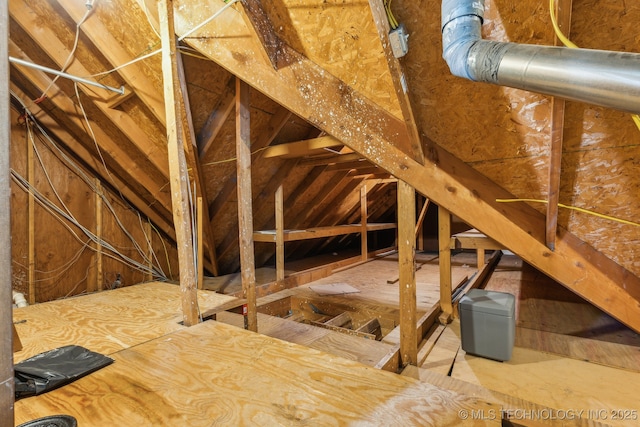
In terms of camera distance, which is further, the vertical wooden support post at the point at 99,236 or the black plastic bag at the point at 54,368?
the vertical wooden support post at the point at 99,236

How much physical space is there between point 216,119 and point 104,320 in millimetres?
1653

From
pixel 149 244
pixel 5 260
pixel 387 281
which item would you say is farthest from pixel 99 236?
pixel 387 281

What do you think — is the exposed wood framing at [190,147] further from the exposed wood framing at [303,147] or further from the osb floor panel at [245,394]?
the osb floor panel at [245,394]

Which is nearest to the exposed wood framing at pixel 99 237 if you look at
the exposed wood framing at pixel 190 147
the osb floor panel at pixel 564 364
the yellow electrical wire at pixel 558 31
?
the exposed wood framing at pixel 190 147

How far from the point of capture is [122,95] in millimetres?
2246

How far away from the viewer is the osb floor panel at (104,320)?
132cm

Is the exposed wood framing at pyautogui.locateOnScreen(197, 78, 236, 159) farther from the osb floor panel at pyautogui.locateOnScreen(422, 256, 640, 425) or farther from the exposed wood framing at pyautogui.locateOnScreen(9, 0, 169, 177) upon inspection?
the osb floor panel at pyautogui.locateOnScreen(422, 256, 640, 425)

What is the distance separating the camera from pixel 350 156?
3.08 metres

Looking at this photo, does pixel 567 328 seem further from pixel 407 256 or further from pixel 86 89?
pixel 86 89

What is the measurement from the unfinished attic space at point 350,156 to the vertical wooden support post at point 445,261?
2cm

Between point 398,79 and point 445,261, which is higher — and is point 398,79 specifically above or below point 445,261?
above

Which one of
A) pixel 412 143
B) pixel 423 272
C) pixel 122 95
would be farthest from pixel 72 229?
pixel 423 272

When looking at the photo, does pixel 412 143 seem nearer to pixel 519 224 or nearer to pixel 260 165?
pixel 519 224

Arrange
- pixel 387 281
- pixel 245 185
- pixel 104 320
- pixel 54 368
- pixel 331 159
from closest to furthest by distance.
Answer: pixel 54 368 < pixel 104 320 < pixel 245 185 < pixel 331 159 < pixel 387 281
